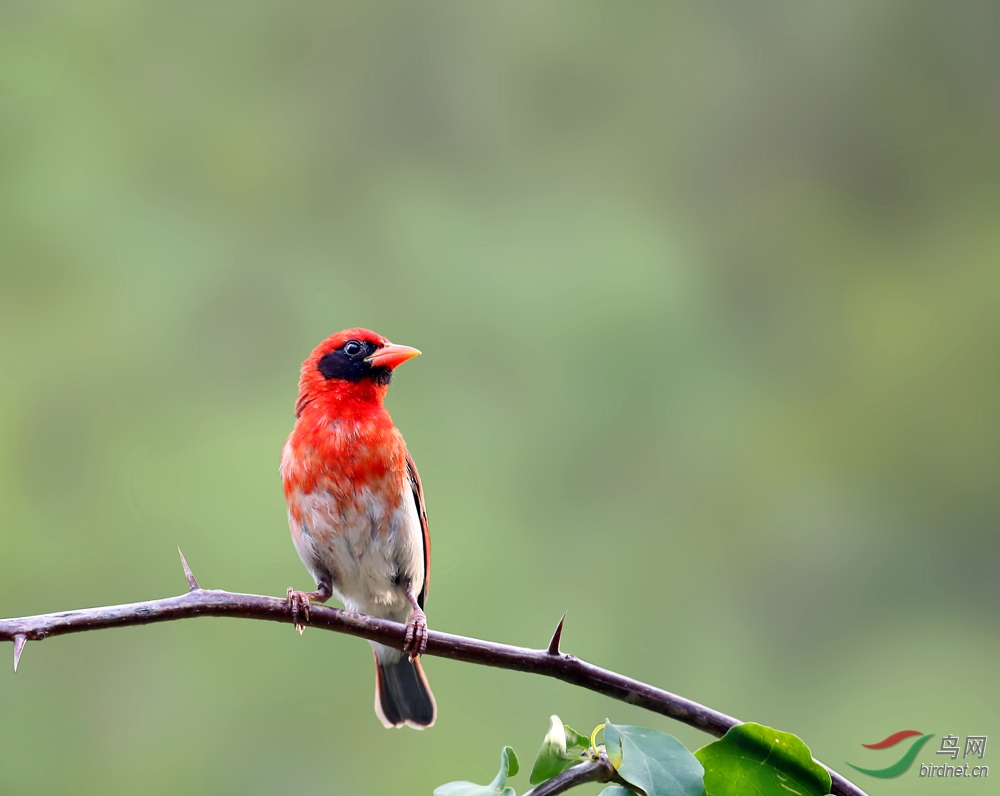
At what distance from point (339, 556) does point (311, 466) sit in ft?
0.86

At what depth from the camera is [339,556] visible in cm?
224

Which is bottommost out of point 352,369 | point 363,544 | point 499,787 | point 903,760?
point 903,760

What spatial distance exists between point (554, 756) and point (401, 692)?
166cm

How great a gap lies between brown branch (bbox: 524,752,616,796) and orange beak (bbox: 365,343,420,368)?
1140 millimetres

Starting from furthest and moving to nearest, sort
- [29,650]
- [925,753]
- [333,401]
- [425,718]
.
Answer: [29,650] < [925,753] < [425,718] < [333,401]

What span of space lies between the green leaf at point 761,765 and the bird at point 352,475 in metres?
1.15

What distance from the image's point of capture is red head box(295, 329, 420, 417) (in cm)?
212

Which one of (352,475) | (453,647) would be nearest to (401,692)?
(352,475)

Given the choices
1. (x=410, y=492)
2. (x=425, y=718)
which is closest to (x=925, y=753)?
(x=425, y=718)

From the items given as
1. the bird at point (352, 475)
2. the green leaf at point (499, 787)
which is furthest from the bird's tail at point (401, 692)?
the green leaf at point (499, 787)

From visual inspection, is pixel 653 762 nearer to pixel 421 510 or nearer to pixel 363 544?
pixel 363 544

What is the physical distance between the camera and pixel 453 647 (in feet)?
3.66

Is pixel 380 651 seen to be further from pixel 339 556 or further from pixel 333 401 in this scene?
pixel 333 401

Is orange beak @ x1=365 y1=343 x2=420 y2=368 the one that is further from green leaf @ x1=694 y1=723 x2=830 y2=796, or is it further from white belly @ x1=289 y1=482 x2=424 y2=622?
green leaf @ x1=694 y1=723 x2=830 y2=796
